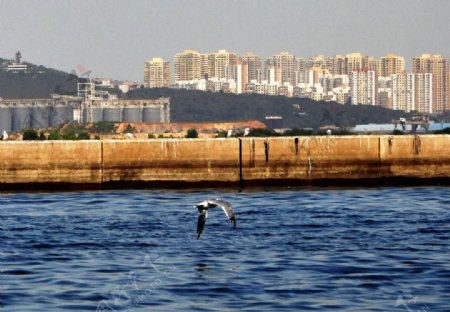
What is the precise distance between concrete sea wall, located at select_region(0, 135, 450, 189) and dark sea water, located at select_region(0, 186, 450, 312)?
5543mm

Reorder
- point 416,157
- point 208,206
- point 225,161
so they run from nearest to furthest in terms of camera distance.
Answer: point 208,206 < point 225,161 < point 416,157

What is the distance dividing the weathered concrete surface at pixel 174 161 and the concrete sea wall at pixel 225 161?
0.12 feet

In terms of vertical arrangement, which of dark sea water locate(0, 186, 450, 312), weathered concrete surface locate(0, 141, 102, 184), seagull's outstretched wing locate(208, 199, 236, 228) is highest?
weathered concrete surface locate(0, 141, 102, 184)

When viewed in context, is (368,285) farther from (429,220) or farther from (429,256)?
(429,220)

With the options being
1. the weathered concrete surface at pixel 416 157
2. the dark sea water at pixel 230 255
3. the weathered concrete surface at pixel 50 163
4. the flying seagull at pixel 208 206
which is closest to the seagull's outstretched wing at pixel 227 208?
the flying seagull at pixel 208 206

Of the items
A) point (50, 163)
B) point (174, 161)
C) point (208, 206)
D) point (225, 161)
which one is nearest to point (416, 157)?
point (225, 161)

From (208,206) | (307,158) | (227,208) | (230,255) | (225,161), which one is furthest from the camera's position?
(225,161)

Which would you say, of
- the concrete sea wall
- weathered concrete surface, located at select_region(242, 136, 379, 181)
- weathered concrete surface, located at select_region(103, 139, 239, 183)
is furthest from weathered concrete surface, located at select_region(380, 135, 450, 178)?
weathered concrete surface, located at select_region(103, 139, 239, 183)

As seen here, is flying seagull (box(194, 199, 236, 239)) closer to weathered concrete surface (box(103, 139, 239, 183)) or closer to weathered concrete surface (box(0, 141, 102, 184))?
weathered concrete surface (box(103, 139, 239, 183))

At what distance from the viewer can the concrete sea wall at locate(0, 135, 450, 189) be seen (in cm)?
5188

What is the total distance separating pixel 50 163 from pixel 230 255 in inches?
874

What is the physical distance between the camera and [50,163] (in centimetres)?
5203

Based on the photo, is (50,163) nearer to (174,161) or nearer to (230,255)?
(174,161)

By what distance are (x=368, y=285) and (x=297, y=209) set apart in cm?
1510
